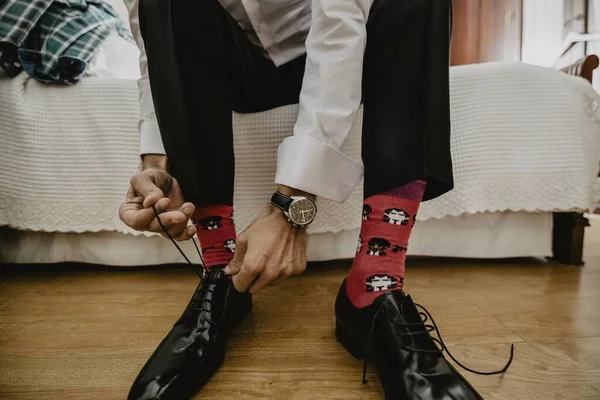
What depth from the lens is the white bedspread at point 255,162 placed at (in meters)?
0.91

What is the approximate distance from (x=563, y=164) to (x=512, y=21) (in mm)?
2372

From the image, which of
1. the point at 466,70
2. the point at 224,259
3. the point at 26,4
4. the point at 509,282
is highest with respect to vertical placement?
the point at 26,4

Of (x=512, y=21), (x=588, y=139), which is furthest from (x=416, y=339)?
(x=512, y=21)

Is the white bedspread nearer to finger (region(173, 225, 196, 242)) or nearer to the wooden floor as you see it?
the wooden floor

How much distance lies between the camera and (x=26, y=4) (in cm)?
90

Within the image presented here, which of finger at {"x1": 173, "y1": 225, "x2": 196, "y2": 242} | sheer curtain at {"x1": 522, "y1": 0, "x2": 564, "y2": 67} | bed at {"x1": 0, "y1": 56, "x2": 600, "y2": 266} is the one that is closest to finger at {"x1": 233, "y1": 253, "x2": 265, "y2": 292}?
finger at {"x1": 173, "y1": 225, "x2": 196, "y2": 242}

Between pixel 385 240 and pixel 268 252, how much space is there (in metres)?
0.19

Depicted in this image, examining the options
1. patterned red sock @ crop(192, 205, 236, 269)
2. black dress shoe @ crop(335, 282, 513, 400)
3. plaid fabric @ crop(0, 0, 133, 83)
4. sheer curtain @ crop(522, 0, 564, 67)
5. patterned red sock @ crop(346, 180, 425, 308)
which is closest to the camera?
black dress shoe @ crop(335, 282, 513, 400)

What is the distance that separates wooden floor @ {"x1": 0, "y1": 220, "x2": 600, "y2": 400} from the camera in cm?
47

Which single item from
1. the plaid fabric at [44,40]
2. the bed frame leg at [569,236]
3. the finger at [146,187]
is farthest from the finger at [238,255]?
the bed frame leg at [569,236]

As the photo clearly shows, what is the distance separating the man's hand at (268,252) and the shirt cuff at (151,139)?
0.29 meters

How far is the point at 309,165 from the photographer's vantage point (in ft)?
1.52

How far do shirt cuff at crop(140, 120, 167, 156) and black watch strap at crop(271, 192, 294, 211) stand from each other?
0.91 ft

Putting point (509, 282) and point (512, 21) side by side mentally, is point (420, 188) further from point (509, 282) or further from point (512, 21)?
point (512, 21)
